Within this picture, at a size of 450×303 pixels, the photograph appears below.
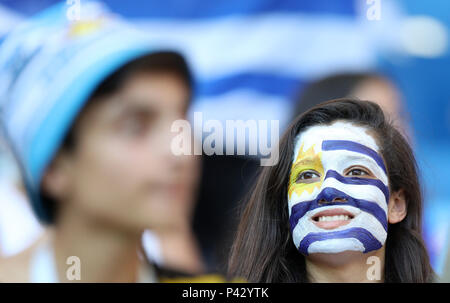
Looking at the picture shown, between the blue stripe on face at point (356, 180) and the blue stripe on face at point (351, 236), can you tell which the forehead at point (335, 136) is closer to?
the blue stripe on face at point (356, 180)

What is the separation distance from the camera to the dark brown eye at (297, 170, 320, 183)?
203cm

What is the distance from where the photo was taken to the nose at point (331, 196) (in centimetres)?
197

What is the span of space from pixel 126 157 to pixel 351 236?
1.07 m

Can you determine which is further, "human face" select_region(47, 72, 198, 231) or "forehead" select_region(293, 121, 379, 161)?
"human face" select_region(47, 72, 198, 231)

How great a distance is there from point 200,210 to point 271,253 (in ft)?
3.39

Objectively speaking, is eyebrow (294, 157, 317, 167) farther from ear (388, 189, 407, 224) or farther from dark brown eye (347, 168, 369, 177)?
ear (388, 189, 407, 224)

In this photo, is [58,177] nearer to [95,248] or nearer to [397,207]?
[95,248]

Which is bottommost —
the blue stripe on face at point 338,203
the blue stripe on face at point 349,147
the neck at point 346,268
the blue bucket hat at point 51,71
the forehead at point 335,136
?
the neck at point 346,268

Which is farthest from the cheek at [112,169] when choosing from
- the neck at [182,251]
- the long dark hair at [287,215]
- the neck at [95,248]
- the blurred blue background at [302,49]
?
the long dark hair at [287,215]

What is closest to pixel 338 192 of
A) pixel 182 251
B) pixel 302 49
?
pixel 182 251

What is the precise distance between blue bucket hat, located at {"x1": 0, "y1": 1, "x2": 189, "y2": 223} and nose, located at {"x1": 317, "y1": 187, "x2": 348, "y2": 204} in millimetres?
1079

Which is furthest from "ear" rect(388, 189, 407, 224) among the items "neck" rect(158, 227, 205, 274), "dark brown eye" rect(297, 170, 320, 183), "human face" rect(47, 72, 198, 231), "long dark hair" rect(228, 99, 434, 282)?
"neck" rect(158, 227, 205, 274)

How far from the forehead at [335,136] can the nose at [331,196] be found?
13cm
